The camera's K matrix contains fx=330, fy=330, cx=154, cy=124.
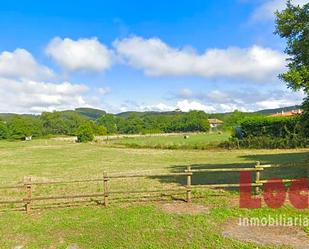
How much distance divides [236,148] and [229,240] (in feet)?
93.7

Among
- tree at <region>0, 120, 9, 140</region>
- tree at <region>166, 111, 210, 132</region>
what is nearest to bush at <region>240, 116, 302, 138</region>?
tree at <region>166, 111, 210, 132</region>

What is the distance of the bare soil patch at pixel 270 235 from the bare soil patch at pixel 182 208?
4.78ft

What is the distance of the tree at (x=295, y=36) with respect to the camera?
1070 cm

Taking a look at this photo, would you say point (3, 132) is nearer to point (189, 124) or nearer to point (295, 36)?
point (189, 124)

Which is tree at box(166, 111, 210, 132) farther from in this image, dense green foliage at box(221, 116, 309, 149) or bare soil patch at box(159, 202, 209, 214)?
bare soil patch at box(159, 202, 209, 214)

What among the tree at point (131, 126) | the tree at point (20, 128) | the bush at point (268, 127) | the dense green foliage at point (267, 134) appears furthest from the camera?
the tree at point (131, 126)

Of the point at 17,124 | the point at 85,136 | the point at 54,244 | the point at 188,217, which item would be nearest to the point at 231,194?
the point at 188,217

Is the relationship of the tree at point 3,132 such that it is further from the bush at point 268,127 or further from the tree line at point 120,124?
the bush at point 268,127

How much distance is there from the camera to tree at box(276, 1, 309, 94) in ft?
35.1

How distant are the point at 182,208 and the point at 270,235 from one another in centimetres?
314

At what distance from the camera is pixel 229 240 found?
765 cm

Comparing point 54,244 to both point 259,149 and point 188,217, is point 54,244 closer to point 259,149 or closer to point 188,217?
point 188,217

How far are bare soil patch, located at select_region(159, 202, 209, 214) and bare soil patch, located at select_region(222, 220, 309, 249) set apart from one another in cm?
146

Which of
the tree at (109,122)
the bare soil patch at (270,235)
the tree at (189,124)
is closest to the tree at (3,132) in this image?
the tree at (109,122)
